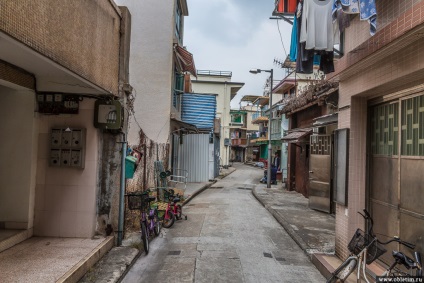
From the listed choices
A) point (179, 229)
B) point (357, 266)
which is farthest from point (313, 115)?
point (357, 266)

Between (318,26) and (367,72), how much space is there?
111cm

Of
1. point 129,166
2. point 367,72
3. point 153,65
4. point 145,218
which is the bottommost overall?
point 145,218

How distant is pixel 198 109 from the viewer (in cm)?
1997

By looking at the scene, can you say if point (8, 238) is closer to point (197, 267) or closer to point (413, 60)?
point (197, 267)

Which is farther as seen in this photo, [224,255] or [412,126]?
[224,255]

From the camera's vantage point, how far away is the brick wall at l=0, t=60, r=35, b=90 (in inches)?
202

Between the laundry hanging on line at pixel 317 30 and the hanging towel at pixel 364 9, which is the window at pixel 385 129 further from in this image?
the hanging towel at pixel 364 9

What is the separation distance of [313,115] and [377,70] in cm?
1083

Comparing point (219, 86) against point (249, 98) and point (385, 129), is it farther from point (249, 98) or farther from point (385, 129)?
point (385, 129)

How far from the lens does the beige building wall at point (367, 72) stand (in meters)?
4.15

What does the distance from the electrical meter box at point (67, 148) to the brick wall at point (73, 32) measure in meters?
1.17

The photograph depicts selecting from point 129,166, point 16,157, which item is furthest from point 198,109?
point 16,157

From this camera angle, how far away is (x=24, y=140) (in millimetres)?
6395

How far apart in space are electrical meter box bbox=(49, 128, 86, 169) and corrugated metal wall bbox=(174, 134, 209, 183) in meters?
15.1
